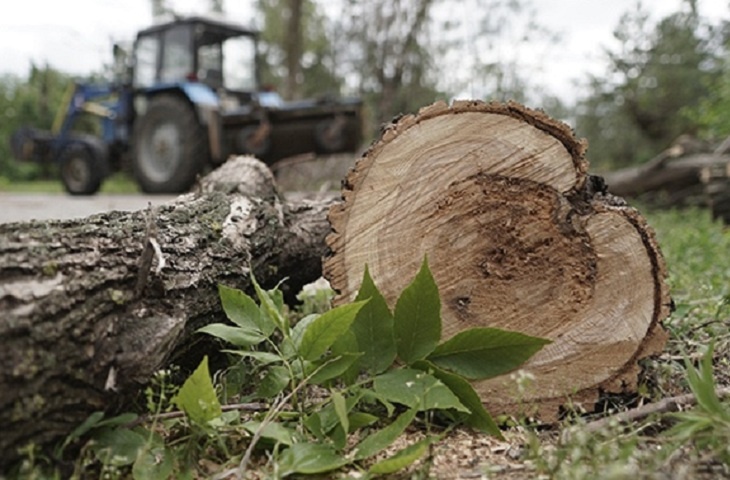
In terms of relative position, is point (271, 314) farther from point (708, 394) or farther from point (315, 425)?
point (708, 394)

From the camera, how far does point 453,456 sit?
175 centimetres

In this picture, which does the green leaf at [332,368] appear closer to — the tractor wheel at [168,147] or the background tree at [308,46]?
the tractor wheel at [168,147]

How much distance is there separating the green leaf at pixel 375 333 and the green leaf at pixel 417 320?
0.09 ft

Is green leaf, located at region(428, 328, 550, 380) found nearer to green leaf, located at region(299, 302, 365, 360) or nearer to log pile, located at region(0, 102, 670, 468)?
log pile, located at region(0, 102, 670, 468)

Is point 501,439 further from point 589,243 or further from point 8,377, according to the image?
point 8,377

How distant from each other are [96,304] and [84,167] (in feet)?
32.8

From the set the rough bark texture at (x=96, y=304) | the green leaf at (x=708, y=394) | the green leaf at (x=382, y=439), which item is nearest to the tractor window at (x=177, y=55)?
the rough bark texture at (x=96, y=304)

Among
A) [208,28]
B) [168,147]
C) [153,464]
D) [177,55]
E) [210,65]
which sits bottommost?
[153,464]

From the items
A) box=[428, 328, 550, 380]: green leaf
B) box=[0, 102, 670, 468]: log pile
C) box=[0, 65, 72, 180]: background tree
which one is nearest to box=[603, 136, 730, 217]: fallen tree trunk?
box=[0, 102, 670, 468]: log pile

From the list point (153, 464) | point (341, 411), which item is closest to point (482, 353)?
point (341, 411)

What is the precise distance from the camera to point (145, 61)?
34.4ft

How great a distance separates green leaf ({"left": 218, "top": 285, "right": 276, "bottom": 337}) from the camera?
189 centimetres

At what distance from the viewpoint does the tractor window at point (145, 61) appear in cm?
1039

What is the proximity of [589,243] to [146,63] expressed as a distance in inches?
376
